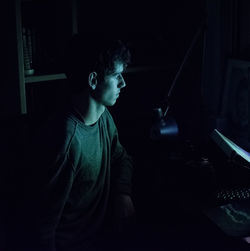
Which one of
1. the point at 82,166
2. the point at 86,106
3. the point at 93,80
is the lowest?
the point at 82,166

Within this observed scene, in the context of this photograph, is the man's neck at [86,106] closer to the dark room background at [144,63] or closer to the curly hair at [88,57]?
the curly hair at [88,57]

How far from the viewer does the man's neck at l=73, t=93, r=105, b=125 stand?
1706 millimetres

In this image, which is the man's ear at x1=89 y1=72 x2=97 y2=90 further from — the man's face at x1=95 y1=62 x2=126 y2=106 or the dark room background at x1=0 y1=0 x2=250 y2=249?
the dark room background at x1=0 y1=0 x2=250 y2=249

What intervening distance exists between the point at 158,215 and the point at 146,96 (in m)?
0.98

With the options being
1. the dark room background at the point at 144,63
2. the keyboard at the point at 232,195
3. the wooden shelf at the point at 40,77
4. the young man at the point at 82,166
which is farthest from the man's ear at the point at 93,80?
the keyboard at the point at 232,195

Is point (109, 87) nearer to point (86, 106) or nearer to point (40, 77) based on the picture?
point (86, 106)

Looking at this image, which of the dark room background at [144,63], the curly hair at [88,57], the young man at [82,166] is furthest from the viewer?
the dark room background at [144,63]

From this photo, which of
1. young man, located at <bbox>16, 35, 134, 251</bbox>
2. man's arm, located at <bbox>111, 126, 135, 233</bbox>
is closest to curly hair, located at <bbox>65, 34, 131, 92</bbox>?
young man, located at <bbox>16, 35, 134, 251</bbox>

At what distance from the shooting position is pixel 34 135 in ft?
5.55

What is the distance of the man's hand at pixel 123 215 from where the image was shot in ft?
5.76

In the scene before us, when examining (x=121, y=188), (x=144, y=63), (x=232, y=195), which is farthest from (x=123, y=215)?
(x=144, y=63)

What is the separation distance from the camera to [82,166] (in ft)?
5.47

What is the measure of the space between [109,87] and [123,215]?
0.52m

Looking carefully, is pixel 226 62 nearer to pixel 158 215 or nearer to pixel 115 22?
pixel 115 22
